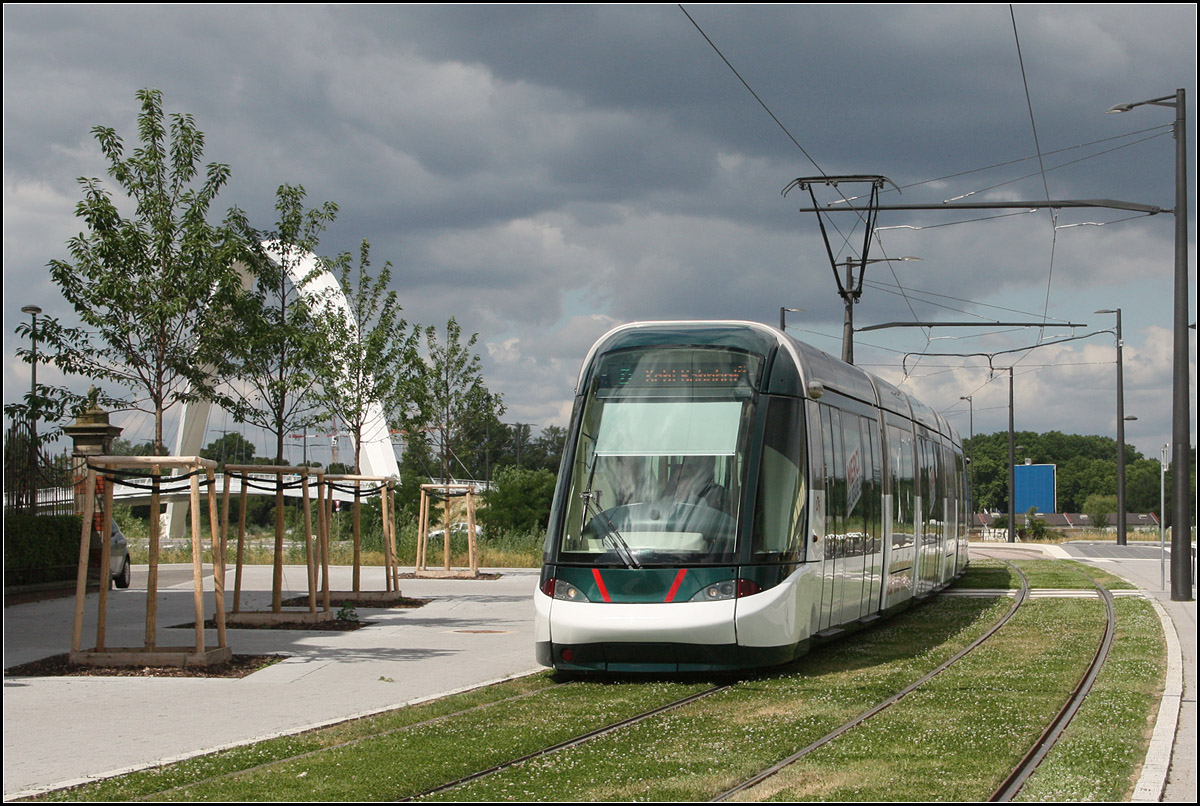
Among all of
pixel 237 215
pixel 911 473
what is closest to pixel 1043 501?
pixel 911 473

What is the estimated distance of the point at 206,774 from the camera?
7.70 metres

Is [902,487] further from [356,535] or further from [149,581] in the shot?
[149,581]

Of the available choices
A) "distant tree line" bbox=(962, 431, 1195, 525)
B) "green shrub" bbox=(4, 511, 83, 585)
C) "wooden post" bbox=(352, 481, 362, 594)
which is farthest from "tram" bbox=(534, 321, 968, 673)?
"distant tree line" bbox=(962, 431, 1195, 525)

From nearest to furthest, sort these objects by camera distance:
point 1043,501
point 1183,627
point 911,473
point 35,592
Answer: point 1183,627
point 911,473
point 35,592
point 1043,501

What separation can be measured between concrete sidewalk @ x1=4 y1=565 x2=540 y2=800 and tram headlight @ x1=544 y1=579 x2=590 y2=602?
1205mm

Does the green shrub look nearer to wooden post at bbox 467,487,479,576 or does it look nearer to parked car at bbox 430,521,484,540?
wooden post at bbox 467,487,479,576

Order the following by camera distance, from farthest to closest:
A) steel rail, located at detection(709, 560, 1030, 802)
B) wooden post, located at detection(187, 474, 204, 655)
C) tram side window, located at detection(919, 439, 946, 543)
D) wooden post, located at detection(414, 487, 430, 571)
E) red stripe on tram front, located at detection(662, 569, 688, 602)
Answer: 1. wooden post, located at detection(414, 487, 430, 571)
2. tram side window, located at detection(919, 439, 946, 543)
3. wooden post, located at detection(187, 474, 204, 655)
4. red stripe on tram front, located at detection(662, 569, 688, 602)
5. steel rail, located at detection(709, 560, 1030, 802)

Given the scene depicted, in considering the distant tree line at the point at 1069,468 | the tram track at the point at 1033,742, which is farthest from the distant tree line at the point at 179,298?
the distant tree line at the point at 1069,468

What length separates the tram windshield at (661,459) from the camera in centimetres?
1148

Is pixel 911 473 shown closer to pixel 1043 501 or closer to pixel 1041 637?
pixel 1041 637

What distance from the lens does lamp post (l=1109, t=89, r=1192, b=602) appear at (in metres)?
21.0

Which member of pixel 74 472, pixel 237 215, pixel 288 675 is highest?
pixel 237 215

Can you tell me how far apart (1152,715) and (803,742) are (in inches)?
113

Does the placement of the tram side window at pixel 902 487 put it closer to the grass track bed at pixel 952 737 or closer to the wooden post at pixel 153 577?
the grass track bed at pixel 952 737
